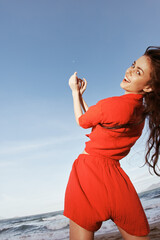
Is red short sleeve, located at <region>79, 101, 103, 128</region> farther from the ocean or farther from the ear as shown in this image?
the ocean

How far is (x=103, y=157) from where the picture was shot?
156cm

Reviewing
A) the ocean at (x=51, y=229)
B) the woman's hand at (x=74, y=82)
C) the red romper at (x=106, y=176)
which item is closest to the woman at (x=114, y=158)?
the red romper at (x=106, y=176)

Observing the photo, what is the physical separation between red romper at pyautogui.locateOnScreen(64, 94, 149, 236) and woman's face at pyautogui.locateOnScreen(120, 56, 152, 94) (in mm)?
76


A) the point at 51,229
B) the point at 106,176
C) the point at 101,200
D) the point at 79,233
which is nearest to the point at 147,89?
the point at 106,176

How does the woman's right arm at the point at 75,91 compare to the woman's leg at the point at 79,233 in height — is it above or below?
above

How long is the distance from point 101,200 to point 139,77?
36.5 inches

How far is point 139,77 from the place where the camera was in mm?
1626

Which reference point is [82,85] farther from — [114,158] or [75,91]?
[114,158]

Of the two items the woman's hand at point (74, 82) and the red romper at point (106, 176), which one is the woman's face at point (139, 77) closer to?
the red romper at point (106, 176)

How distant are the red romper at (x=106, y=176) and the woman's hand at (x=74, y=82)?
15.1 inches

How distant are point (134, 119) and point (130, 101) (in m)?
0.14

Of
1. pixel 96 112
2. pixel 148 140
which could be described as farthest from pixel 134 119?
pixel 148 140

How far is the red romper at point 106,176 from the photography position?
1396mm

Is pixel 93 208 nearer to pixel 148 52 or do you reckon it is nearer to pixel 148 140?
pixel 148 140
